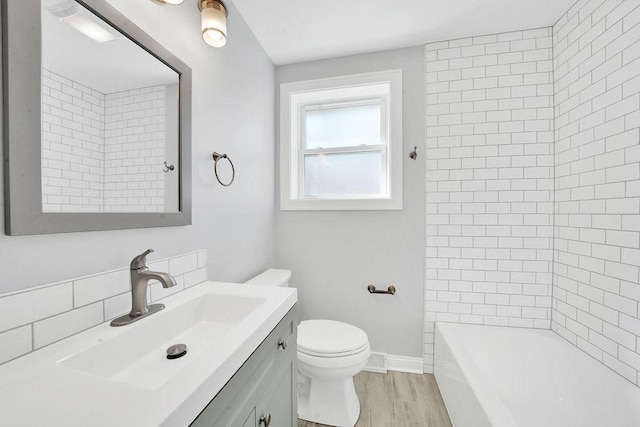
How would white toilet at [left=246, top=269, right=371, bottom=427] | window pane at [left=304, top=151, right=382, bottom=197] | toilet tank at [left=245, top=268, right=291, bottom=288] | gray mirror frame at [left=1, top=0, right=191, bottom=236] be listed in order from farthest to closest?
window pane at [left=304, top=151, right=382, bottom=197]
toilet tank at [left=245, top=268, right=291, bottom=288]
white toilet at [left=246, top=269, right=371, bottom=427]
gray mirror frame at [left=1, top=0, right=191, bottom=236]

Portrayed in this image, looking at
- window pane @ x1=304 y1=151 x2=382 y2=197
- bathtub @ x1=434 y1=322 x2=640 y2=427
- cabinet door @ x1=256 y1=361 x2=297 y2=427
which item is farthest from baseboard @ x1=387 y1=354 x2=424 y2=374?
window pane @ x1=304 y1=151 x2=382 y2=197

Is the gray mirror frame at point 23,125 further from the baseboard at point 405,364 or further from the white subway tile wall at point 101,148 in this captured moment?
the baseboard at point 405,364

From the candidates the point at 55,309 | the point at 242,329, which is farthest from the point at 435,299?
the point at 55,309

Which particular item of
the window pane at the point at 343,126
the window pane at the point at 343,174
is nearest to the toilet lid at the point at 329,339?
the window pane at the point at 343,174

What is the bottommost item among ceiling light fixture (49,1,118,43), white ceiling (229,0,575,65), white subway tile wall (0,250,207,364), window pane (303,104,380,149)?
white subway tile wall (0,250,207,364)

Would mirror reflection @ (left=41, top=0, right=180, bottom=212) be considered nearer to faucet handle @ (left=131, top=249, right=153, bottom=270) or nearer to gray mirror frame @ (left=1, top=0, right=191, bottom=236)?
gray mirror frame @ (left=1, top=0, right=191, bottom=236)

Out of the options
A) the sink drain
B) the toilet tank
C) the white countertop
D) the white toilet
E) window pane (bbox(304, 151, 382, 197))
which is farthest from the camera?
window pane (bbox(304, 151, 382, 197))

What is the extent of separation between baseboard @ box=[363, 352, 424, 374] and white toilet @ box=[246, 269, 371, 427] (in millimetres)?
402

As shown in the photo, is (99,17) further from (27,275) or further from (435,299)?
(435,299)

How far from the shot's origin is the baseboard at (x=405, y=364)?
192 centimetres

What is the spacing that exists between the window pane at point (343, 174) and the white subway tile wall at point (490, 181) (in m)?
0.44

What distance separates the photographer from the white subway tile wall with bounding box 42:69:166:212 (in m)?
0.67

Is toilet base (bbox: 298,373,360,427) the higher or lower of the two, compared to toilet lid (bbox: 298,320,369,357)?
lower

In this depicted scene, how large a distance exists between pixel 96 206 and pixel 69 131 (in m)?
0.22
